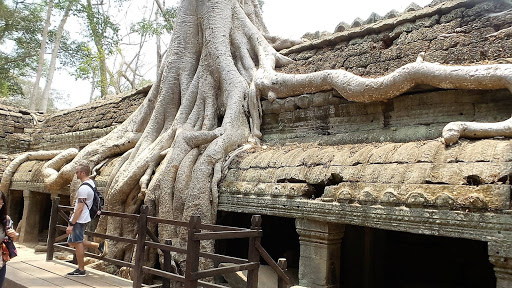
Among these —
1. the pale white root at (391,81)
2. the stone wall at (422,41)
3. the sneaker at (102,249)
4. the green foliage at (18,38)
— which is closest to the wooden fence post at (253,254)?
the pale white root at (391,81)

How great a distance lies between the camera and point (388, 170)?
156 inches

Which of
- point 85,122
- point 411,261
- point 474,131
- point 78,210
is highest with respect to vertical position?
point 85,122

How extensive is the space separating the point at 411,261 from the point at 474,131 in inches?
A: 137

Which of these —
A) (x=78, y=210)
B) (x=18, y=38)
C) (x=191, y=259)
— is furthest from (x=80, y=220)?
(x=18, y=38)

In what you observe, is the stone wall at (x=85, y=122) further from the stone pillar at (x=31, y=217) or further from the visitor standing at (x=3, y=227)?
the visitor standing at (x=3, y=227)

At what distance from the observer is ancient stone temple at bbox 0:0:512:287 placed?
136 inches

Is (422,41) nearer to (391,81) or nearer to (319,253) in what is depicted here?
(391,81)

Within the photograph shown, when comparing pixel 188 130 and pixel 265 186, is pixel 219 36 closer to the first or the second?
pixel 188 130

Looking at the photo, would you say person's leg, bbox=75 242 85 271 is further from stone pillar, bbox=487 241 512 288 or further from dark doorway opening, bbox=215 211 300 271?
stone pillar, bbox=487 241 512 288

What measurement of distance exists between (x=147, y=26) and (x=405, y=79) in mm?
13804

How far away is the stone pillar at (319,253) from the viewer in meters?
4.33

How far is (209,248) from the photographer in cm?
536

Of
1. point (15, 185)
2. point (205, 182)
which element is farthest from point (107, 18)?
point (205, 182)

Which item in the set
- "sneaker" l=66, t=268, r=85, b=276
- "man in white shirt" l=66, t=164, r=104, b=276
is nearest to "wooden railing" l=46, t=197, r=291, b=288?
"man in white shirt" l=66, t=164, r=104, b=276
